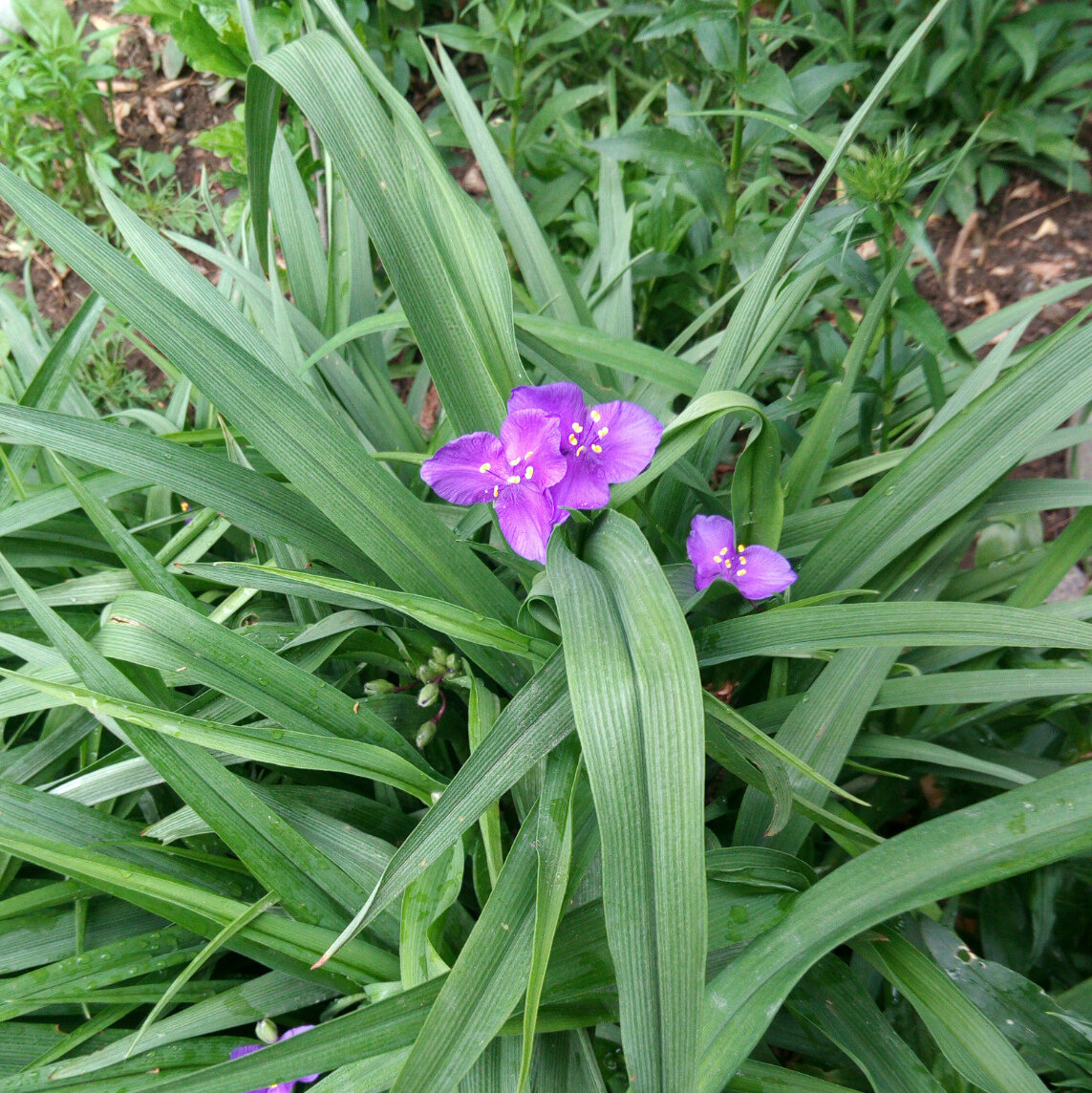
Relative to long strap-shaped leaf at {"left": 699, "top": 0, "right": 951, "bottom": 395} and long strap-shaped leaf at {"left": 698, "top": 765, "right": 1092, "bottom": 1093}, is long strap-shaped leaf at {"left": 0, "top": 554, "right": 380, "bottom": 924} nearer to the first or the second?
long strap-shaped leaf at {"left": 698, "top": 765, "right": 1092, "bottom": 1093}

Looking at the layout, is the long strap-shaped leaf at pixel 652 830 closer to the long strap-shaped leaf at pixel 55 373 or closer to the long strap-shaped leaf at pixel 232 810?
the long strap-shaped leaf at pixel 232 810

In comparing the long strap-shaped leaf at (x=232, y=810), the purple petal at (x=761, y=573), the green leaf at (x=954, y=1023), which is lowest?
the green leaf at (x=954, y=1023)

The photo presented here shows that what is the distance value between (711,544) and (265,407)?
0.50 meters

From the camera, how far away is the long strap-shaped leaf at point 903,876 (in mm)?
744

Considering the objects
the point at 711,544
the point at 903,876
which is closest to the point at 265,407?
the point at 711,544

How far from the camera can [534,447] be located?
2.42 feet

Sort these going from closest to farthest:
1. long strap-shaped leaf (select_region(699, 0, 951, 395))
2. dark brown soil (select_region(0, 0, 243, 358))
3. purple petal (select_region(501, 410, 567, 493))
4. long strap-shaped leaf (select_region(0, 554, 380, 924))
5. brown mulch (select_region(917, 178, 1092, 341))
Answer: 1. purple petal (select_region(501, 410, 567, 493))
2. long strap-shaped leaf (select_region(0, 554, 380, 924))
3. long strap-shaped leaf (select_region(699, 0, 951, 395))
4. brown mulch (select_region(917, 178, 1092, 341))
5. dark brown soil (select_region(0, 0, 243, 358))

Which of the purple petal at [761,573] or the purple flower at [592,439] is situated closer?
the purple flower at [592,439]

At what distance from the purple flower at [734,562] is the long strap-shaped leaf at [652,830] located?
256mm

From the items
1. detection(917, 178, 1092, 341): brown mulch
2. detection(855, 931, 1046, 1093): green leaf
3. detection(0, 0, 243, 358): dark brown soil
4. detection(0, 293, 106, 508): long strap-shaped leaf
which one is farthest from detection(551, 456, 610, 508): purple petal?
detection(0, 0, 243, 358): dark brown soil

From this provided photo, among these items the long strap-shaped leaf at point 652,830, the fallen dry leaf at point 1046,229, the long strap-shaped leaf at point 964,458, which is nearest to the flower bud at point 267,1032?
the long strap-shaped leaf at point 652,830

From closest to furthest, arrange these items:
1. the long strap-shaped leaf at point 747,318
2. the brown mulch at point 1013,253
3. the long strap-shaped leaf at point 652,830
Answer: the long strap-shaped leaf at point 652,830 → the long strap-shaped leaf at point 747,318 → the brown mulch at point 1013,253

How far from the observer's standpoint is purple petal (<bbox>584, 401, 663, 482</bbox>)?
0.75m

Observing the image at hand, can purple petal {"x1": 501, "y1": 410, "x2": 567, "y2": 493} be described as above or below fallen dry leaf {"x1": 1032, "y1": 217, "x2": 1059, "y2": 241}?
below
